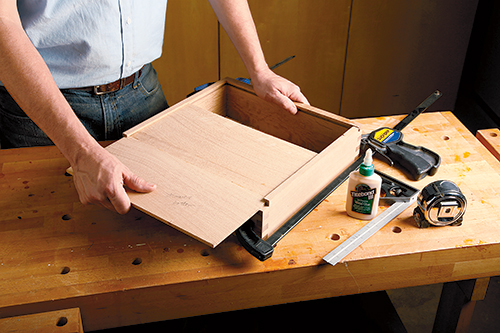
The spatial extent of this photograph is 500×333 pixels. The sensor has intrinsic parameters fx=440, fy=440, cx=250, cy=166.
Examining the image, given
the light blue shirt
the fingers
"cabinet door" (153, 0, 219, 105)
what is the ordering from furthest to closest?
"cabinet door" (153, 0, 219, 105), the fingers, the light blue shirt

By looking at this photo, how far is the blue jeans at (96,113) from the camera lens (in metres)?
1.24

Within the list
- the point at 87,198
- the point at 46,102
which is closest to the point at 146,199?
the point at 87,198

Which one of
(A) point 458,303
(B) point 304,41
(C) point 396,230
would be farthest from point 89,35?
(B) point 304,41

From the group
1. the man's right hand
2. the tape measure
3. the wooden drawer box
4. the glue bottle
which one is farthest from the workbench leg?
the man's right hand

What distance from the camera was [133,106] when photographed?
1.36m

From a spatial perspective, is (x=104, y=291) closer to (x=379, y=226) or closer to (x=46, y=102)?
(x=46, y=102)

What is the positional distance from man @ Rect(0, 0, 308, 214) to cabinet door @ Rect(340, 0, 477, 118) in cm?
138

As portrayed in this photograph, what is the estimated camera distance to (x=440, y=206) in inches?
37.9

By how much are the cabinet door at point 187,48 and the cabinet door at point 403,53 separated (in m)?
0.81

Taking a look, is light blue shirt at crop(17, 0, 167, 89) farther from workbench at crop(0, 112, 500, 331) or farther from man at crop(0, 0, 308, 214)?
workbench at crop(0, 112, 500, 331)

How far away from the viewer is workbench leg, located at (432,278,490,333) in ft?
3.43

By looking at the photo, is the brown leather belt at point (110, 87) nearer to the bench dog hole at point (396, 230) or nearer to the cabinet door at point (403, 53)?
the bench dog hole at point (396, 230)

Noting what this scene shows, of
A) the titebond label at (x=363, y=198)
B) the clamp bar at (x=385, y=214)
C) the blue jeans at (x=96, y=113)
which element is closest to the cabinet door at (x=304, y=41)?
the blue jeans at (x=96, y=113)

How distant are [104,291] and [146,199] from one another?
195mm
